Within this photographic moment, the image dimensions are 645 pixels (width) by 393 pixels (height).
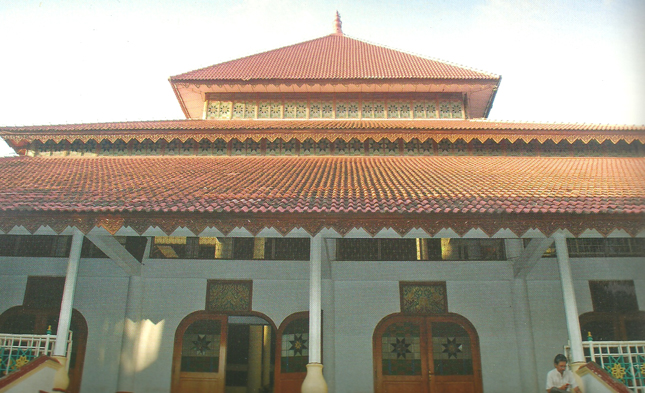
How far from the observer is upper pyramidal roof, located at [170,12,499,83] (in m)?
13.6

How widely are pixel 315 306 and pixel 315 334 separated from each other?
1.38 ft

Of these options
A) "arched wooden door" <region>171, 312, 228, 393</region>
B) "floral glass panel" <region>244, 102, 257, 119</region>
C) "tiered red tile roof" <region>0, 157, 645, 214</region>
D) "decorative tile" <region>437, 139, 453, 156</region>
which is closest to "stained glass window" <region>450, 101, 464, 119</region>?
"decorative tile" <region>437, 139, 453, 156</region>

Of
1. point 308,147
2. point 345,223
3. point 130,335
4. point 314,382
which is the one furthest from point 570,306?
point 130,335

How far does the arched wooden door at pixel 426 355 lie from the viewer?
9.34m

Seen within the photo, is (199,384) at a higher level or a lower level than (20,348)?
lower

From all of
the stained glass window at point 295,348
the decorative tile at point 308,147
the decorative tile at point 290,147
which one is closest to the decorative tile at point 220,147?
the decorative tile at point 290,147

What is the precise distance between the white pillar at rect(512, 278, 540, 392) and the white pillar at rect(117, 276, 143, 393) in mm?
7574

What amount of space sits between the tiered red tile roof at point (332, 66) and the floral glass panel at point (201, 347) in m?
7.00

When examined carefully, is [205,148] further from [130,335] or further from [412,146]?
[412,146]

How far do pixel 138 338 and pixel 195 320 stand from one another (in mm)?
1151

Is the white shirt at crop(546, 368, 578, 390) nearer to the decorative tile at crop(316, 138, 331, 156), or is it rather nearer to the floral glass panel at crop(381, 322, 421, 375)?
the floral glass panel at crop(381, 322, 421, 375)

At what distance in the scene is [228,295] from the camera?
9969 millimetres

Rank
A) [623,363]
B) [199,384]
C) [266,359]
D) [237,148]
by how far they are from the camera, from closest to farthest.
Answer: [623,363], [199,384], [237,148], [266,359]

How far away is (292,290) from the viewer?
32.6 ft
